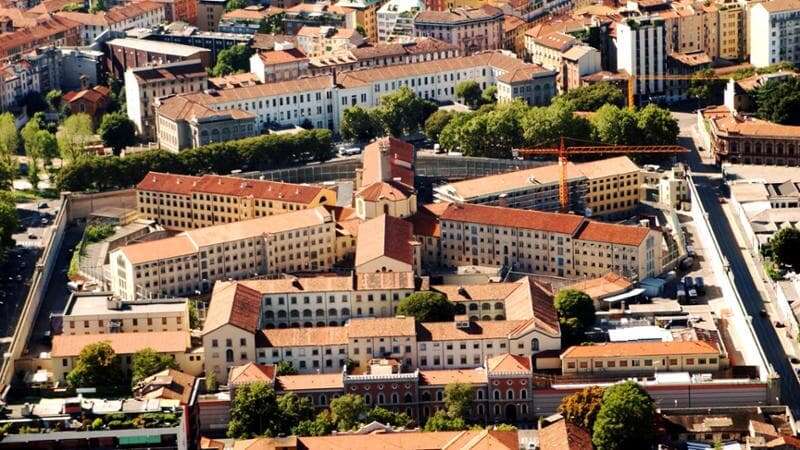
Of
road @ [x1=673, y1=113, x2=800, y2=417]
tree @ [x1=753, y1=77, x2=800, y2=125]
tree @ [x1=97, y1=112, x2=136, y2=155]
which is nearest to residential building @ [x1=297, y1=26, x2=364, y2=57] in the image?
tree @ [x1=97, y1=112, x2=136, y2=155]

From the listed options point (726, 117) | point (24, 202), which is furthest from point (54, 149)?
point (726, 117)

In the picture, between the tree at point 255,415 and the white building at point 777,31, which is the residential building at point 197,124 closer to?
the white building at point 777,31

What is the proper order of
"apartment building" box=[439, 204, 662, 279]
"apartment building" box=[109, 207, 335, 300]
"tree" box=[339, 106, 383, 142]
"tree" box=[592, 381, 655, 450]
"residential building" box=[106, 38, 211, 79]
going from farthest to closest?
"residential building" box=[106, 38, 211, 79], "tree" box=[339, 106, 383, 142], "apartment building" box=[439, 204, 662, 279], "apartment building" box=[109, 207, 335, 300], "tree" box=[592, 381, 655, 450]

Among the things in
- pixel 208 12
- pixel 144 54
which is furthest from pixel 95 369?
pixel 208 12

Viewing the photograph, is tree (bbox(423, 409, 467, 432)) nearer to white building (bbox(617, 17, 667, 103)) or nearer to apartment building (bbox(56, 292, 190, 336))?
apartment building (bbox(56, 292, 190, 336))

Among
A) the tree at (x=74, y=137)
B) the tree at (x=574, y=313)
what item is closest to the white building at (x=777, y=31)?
the tree at (x=74, y=137)

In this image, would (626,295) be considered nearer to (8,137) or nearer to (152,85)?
(152,85)

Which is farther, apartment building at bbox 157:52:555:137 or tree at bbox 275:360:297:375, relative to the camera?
apartment building at bbox 157:52:555:137
